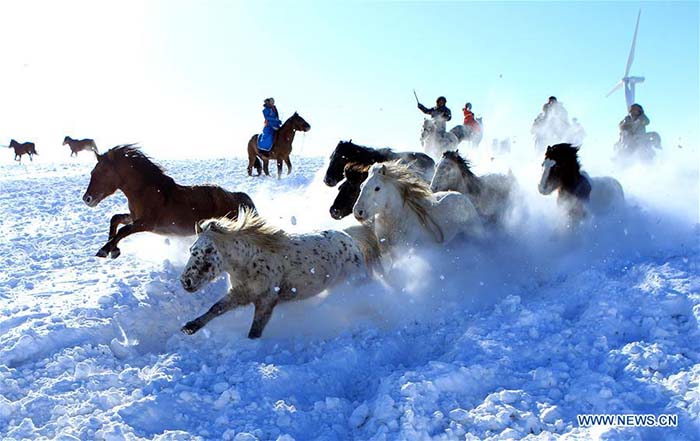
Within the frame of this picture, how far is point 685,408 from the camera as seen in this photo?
11.5ft

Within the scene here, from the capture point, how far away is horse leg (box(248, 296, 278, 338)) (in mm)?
5386

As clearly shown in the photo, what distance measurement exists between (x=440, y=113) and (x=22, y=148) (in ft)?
94.1

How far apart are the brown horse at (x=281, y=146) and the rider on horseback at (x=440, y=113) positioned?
5071mm

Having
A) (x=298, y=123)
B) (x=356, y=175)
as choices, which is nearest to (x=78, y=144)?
(x=298, y=123)

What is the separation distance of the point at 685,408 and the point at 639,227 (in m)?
4.92

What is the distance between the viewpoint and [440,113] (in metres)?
15.3

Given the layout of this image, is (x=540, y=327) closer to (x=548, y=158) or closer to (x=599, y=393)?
(x=599, y=393)

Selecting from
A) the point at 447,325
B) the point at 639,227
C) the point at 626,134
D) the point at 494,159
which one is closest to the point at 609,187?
the point at 639,227

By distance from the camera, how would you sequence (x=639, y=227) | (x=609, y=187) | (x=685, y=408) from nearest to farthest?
(x=685, y=408) → (x=639, y=227) → (x=609, y=187)

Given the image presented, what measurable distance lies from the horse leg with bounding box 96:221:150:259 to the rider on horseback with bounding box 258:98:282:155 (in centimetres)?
1057

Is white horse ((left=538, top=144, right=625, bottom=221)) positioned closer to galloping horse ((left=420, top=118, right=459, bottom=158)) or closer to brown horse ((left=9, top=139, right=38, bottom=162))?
galloping horse ((left=420, top=118, right=459, bottom=158))

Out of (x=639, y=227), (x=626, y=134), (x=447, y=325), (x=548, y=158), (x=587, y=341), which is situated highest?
(x=626, y=134)

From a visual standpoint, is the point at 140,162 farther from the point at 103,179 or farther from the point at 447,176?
the point at 447,176

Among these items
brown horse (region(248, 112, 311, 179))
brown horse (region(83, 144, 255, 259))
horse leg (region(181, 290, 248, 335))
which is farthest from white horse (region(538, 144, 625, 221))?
brown horse (region(248, 112, 311, 179))
